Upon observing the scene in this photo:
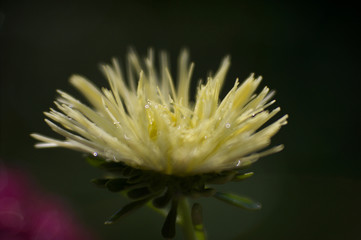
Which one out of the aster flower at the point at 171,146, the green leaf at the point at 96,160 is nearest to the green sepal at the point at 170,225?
the aster flower at the point at 171,146

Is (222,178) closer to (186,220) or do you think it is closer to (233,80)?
(186,220)

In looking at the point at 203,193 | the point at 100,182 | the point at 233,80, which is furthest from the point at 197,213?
the point at 233,80

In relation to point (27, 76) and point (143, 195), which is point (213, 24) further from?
point (143, 195)

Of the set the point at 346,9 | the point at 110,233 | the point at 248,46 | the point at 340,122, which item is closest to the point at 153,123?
the point at 110,233

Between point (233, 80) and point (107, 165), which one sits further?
point (233, 80)

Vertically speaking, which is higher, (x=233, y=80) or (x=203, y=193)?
(x=233, y=80)
